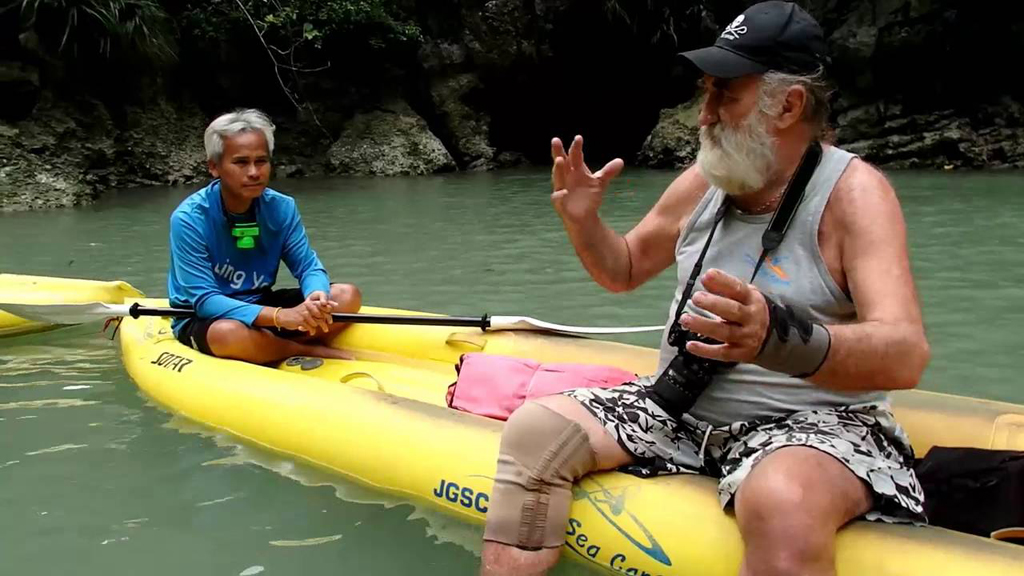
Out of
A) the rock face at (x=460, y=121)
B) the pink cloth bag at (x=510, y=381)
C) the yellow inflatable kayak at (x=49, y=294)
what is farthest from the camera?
the rock face at (x=460, y=121)

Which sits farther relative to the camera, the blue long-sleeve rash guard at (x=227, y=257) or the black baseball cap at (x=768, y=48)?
the blue long-sleeve rash guard at (x=227, y=257)

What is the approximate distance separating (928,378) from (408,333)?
2049 millimetres

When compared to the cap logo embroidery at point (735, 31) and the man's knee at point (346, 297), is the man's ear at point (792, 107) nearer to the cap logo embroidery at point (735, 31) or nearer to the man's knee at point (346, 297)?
the cap logo embroidery at point (735, 31)

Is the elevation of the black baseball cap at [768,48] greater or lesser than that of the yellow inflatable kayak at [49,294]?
greater

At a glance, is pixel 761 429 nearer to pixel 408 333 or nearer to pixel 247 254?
pixel 408 333

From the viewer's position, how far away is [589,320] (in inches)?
186

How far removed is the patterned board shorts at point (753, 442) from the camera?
1732 mm

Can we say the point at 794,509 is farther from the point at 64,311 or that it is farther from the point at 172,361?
the point at 64,311

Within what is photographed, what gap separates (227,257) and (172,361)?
A: 17.8 inches

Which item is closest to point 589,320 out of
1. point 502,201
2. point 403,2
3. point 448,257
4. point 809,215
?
point 448,257

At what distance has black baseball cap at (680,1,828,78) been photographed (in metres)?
1.76

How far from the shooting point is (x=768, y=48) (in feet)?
5.78

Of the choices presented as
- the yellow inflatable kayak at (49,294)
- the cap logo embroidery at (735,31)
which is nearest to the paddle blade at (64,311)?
the yellow inflatable kayak at (49,294)

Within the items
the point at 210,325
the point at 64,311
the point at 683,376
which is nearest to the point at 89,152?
the point at 64,311
